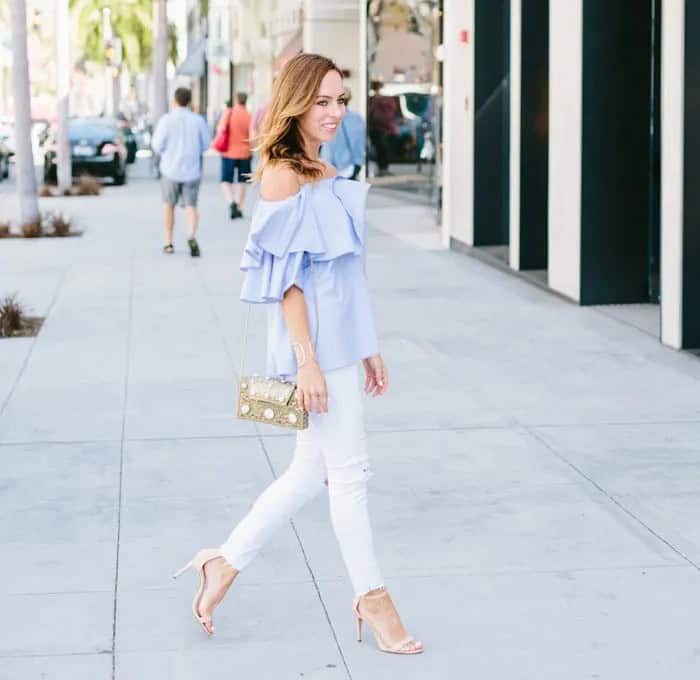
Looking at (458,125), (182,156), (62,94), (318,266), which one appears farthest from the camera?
(62,94)

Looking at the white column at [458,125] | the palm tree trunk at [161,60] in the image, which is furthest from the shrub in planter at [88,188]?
the white column at [458,125]

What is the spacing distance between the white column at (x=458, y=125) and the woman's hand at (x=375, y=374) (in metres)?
13.6

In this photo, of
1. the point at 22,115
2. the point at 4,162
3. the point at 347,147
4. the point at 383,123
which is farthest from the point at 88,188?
the point at 347,147

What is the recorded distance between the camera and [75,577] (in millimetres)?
5949

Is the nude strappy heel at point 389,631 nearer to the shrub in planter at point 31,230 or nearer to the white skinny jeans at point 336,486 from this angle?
the white skinny jeans at point 336,486

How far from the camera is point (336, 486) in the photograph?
5074 millimetres

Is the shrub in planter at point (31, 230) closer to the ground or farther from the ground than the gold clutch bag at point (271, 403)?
closer to the ground

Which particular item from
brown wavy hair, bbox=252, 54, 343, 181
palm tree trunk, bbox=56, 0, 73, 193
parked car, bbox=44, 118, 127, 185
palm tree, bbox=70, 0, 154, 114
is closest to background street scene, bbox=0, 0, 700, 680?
brown wavy hair, bbox=252, 54, 343, 181

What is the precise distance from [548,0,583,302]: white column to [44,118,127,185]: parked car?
2162 centimetres

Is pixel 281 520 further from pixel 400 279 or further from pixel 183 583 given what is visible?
pixel 400 279

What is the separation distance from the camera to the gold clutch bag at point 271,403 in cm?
495

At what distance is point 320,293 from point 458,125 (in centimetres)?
1491

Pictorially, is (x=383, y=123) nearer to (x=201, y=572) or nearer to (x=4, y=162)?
(x=4, y=162)

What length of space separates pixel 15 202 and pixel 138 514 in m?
24.1
